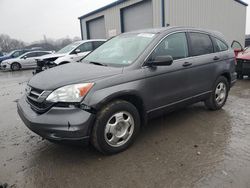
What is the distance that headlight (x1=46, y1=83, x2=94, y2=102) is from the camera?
8.91 ft

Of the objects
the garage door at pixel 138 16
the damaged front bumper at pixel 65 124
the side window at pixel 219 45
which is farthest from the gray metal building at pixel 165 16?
the damaged front bumper at pixel 65 124

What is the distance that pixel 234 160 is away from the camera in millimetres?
2906

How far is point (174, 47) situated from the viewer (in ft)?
12.6

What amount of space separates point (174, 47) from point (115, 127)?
1.78 metres

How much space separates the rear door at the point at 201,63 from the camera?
4.06 meters

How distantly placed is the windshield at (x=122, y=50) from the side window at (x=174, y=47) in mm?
208

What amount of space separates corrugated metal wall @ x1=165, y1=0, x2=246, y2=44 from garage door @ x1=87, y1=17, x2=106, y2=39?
728 cm

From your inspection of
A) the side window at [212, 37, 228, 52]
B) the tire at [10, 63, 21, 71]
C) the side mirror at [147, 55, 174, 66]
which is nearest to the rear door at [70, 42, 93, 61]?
the side window at [212, 37, 228, 52]

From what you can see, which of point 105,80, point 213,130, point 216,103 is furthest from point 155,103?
point 216,103

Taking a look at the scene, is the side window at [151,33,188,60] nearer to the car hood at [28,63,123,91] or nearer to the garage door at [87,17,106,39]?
the car hood at [28,63,123,91]

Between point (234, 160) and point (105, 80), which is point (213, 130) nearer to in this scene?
point (234, 160)

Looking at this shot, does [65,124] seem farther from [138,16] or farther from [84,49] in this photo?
[138,16]

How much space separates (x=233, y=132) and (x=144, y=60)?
1.97 metres

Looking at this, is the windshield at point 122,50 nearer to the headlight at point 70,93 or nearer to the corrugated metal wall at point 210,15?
the headlight at point 70,93
